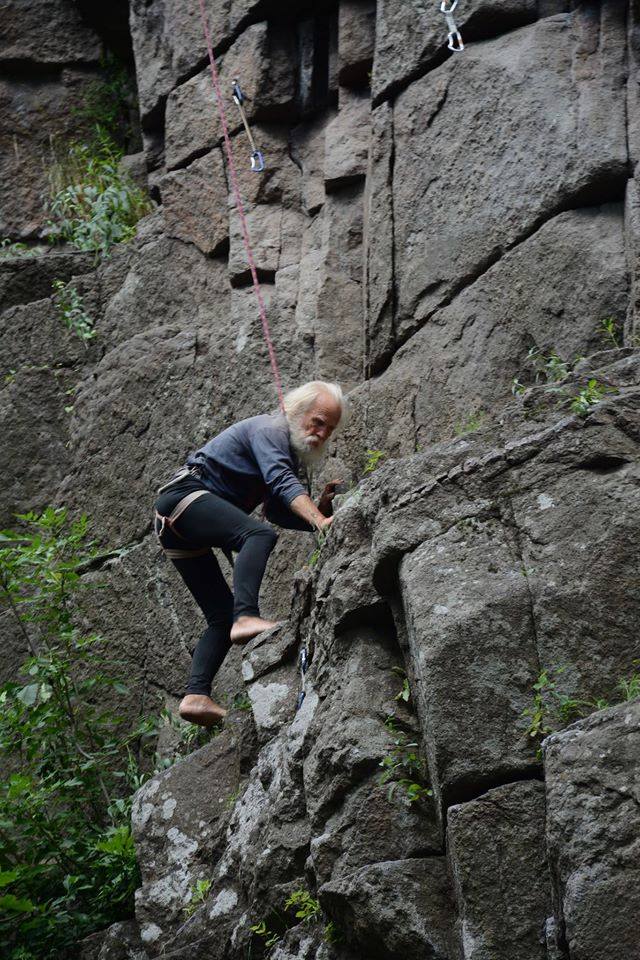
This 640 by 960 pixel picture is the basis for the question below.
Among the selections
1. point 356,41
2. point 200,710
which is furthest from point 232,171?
point 200,710

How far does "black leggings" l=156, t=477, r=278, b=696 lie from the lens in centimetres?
642

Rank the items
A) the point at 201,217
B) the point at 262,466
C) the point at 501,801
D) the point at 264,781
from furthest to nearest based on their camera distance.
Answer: the point at 201,217 < the point at 262,466 < the point at 264,781 < the point at 501,801

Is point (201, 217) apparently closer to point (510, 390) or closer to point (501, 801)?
point (510, 390)

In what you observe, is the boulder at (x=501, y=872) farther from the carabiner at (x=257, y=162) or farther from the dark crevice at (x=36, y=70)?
the dark crevice at (x=36, y=70)

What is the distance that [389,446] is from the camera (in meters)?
7.20

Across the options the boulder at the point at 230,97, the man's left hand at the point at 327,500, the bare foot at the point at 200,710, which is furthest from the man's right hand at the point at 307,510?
the boulder at the point at 230,97

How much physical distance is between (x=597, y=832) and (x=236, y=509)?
317 cm

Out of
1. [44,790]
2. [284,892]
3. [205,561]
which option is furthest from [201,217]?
[284,892]

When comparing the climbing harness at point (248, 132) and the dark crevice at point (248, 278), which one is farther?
the climbing harness at point (248, 132)

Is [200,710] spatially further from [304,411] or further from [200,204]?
[200,204]

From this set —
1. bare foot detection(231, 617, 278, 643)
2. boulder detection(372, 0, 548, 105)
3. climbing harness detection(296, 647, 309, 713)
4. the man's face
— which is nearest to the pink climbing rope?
boulder detection(372, 0, 548, 105)

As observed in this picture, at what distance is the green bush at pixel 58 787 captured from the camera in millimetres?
6301

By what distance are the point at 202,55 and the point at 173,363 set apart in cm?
254

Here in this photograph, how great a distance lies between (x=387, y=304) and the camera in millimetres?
7523
